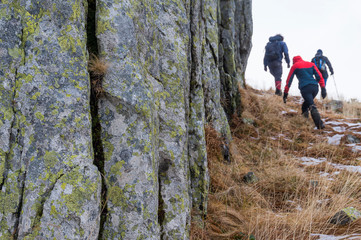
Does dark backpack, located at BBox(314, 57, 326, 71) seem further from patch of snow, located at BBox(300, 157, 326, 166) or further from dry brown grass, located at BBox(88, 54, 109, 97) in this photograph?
dry brown grass, located at BBox(88, 54, 109, 97)

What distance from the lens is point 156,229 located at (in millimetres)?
2744

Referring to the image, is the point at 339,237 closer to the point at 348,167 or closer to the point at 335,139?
the point at 348,167

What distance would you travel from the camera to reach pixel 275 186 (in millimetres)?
5406

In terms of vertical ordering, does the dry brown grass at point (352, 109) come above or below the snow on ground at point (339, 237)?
above

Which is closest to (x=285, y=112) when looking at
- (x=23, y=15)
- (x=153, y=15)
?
(x=153, y=15)

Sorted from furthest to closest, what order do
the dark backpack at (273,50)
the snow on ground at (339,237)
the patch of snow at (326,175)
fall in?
the dark backpack at (273,50)
the patch of snow at (326,175)
the snow on ground at (339,237)

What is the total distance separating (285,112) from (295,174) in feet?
18.7

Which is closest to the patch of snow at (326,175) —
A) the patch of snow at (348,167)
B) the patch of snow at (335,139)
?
the patch of snow at (348,167)

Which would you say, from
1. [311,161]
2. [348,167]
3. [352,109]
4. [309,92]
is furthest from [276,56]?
[348,167]

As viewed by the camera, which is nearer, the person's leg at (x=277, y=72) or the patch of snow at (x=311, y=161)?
the patch of snow at (x=311, y=161)

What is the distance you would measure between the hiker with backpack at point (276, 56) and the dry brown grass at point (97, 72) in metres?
13.3

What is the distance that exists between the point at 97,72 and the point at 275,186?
13.7 feet

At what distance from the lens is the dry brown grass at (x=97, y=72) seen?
2779mm

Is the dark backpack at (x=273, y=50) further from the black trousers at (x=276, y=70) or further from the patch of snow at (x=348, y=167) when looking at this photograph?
the patch of snow at (x=348, y=167)
